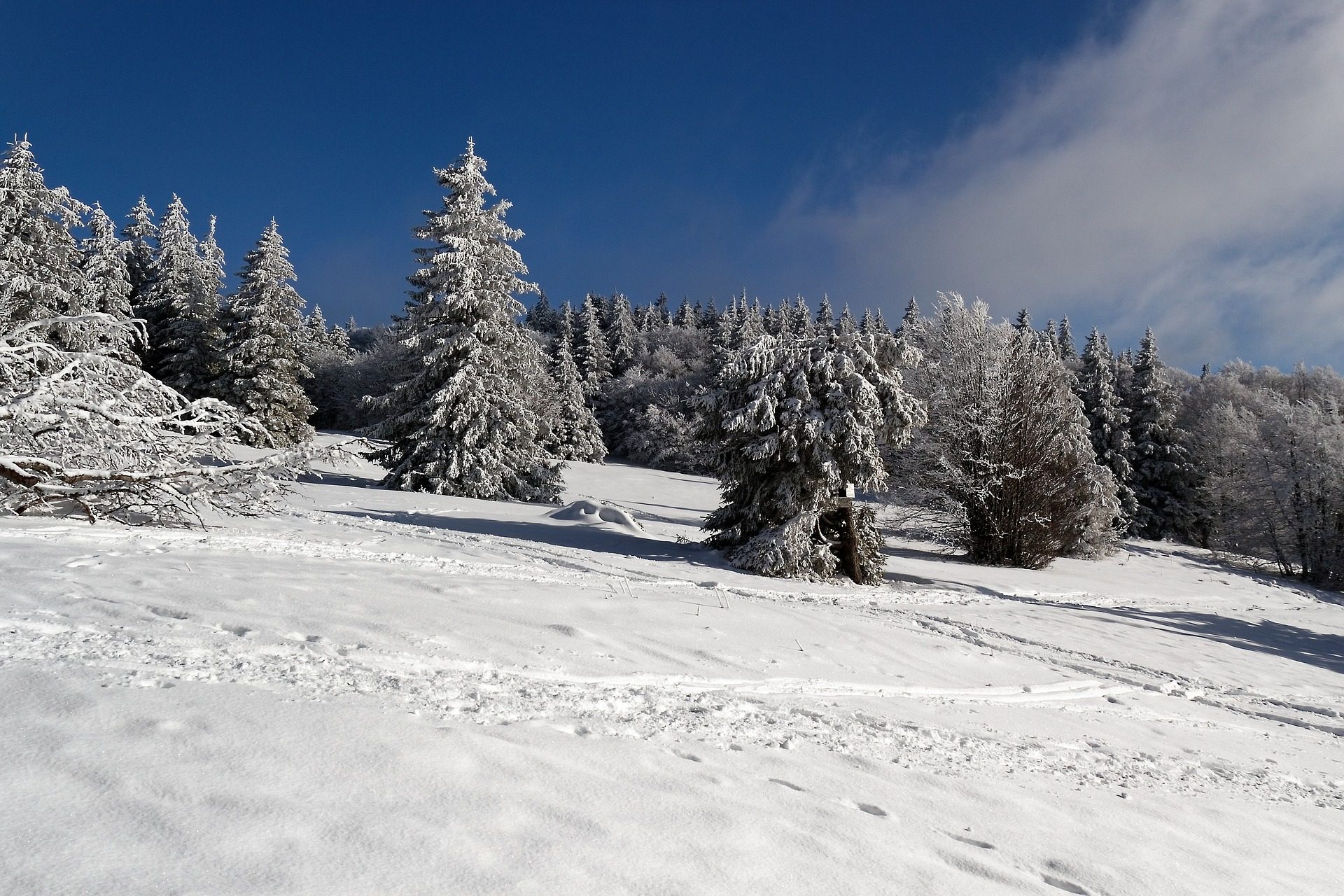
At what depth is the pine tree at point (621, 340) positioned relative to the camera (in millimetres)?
67938

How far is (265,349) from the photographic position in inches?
1235

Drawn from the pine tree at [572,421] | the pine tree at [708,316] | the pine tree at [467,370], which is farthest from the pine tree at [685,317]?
the pine tree at [467,370]

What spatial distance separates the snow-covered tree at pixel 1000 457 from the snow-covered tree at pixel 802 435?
23.6 ft

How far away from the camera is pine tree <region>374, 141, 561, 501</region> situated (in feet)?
64.8

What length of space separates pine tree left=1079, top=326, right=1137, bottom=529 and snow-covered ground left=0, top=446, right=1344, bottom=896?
29.4m

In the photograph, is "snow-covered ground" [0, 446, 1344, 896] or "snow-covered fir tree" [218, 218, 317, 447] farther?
"snow-covered fir tree" [218, 218, 317, 447]

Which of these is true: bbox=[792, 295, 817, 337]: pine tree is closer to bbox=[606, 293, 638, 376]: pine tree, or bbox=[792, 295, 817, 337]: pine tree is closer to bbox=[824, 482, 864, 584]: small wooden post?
bbox=[606, 293, 638, 376]: pine tree

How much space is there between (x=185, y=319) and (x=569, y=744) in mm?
39536

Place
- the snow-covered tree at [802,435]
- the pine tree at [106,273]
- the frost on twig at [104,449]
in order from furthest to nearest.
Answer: the pine tree at [106,273]
the snow-covered tree at [802,435]
the frost on twig at [104,449]

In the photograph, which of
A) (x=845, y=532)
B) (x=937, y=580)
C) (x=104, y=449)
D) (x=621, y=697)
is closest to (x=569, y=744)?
(x=621, y=697)

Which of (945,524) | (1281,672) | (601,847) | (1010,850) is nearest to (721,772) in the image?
(601,847)

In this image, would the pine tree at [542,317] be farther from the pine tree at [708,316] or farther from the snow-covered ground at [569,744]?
the snow-covered ground at [569,744]

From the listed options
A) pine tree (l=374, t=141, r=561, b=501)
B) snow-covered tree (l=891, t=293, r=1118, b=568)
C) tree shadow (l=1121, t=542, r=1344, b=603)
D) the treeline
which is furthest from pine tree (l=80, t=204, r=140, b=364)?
tree shadow (l=1121, t=542, r=1344, b=603)

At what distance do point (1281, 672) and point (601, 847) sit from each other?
1064cm
